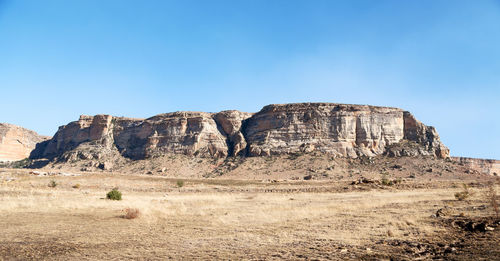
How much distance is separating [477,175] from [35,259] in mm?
68250

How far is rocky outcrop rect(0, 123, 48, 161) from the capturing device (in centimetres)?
10356

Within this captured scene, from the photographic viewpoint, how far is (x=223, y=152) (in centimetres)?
7612

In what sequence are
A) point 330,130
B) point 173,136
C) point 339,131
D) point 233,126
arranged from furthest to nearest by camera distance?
point 233,126, point 173,136, point 330,130, point 339,131

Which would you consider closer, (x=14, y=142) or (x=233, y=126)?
(x=233, y=126)

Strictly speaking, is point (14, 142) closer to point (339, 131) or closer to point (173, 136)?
point (173, 136)

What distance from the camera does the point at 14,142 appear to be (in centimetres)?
10731

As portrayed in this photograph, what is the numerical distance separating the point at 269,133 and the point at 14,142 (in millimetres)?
91284

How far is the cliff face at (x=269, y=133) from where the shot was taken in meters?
70.5

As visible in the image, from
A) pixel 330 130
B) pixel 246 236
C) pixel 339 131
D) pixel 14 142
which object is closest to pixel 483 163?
pixel 339 131

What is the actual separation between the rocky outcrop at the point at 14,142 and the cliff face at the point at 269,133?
A: 32.4 meters

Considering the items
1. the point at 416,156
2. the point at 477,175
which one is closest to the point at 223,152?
the point at 416,156

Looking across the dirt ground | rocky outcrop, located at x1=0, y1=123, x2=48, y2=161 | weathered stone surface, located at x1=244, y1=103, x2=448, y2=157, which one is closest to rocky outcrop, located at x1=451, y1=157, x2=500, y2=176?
weathered stone surface, located at x1=244, y1=103, x2=448, y2=157

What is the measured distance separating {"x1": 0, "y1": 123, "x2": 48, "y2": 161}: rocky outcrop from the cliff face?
32446 millimetres

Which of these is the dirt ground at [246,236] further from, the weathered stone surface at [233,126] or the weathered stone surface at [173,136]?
the weathered stone surface at [173,136]
